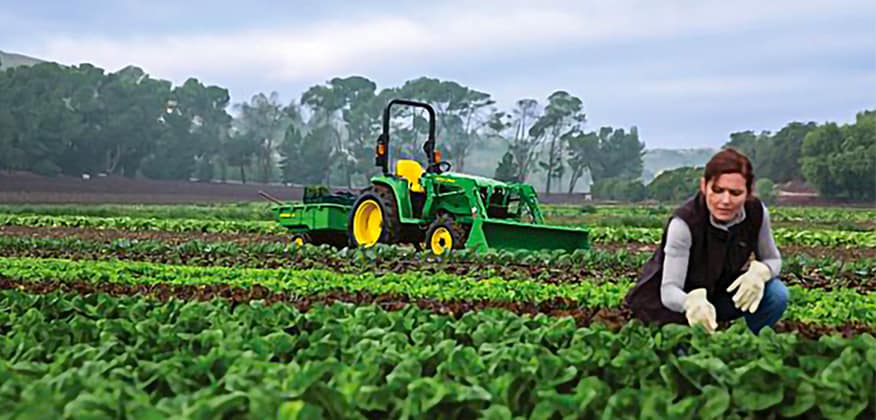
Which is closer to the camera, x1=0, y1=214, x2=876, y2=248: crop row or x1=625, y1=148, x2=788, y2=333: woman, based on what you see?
x1=625, y1=148, x2=788, y2=333: woman

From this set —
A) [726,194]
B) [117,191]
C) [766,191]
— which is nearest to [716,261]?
[726,194]

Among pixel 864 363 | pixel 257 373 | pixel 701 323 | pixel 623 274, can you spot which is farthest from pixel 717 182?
pixel 623 274

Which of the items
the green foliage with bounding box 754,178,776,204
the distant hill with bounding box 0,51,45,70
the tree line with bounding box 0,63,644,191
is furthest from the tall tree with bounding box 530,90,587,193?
the distant hill with bounding box 0,51,45,70

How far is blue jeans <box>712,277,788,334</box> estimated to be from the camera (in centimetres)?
512

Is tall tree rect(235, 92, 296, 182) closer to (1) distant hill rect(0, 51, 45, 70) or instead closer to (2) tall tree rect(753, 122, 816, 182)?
(2) tall tree rect(753, 122, 816, 182)

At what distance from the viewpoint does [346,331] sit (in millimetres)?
4434

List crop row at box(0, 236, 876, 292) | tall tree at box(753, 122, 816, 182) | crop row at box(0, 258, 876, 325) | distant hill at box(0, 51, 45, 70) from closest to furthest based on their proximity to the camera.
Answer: crop row at box(0, 258, 876, 325), crop row at box(0, 236, 876, 292), tall tree at box(753, 122, 816, 182), distant hill at box(0, 51, 45, 70)

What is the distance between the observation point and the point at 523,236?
41.7 feet

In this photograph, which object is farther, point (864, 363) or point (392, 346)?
Answer: point (392, 346)

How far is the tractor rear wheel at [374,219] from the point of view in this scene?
44.0 ft

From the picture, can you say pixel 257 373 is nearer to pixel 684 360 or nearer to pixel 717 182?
pixel 684 360

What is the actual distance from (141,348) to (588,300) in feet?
12.2

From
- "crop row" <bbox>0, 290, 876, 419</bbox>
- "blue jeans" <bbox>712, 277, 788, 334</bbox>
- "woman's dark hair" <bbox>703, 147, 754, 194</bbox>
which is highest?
"woman's dark hair" <bbox>703, 147, 754, 194</bbox>

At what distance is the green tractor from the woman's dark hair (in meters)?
7.33
